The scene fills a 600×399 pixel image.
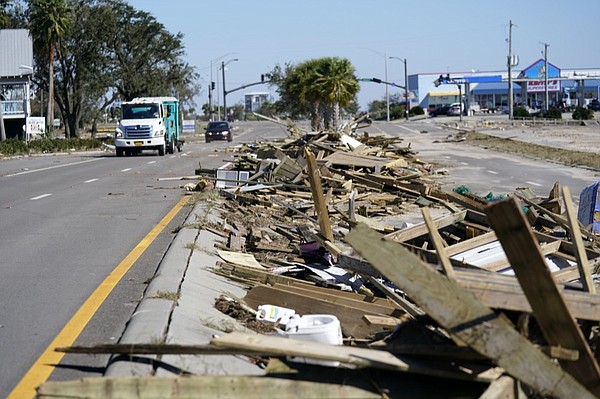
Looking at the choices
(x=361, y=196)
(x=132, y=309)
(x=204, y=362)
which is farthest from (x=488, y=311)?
(x=361, y=196)

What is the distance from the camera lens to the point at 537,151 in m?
43.7

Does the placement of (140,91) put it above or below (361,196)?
above

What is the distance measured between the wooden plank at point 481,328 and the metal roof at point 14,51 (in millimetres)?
71343

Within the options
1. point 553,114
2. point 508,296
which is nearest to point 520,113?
point 553,114

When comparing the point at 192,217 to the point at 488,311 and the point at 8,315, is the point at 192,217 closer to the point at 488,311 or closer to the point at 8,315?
the point at 8,315

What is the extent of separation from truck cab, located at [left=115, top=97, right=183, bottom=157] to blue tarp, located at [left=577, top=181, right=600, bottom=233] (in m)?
34.6

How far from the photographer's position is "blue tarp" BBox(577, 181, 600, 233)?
39.6ft

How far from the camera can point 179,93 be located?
102 meters

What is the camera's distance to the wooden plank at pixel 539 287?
4.70m

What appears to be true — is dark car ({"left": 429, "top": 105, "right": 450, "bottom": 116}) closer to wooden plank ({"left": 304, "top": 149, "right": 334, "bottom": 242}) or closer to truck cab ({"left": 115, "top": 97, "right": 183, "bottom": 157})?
truck cab ({"left": 115, "top": 97, "right": 183, "bottom": 157})

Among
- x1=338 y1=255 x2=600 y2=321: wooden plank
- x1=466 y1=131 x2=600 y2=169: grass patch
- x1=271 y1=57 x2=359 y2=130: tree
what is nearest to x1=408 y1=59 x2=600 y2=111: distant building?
x1=271 y1=57 x2=359 y2=130: tree

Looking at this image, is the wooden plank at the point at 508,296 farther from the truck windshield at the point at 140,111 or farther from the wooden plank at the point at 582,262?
the truck windshield at the point at 140,111

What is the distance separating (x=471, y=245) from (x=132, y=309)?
138 inches

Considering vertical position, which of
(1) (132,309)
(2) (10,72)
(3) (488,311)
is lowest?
(1) (132,309)
